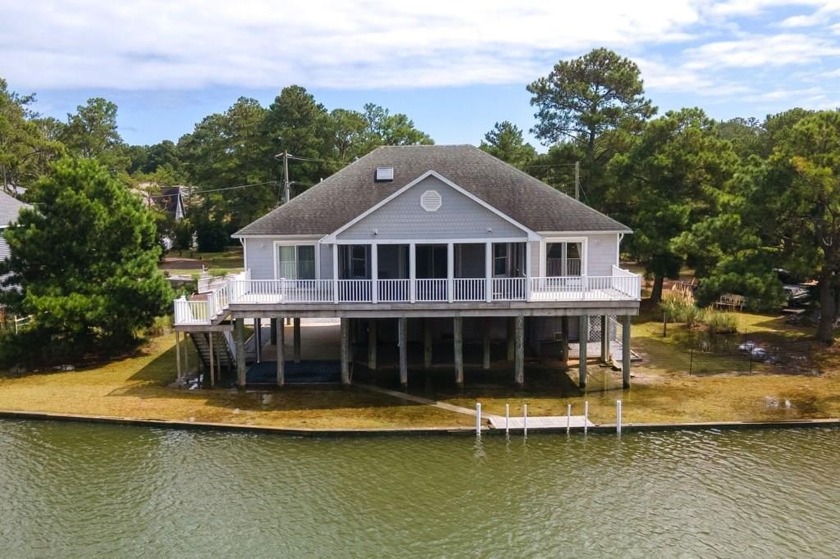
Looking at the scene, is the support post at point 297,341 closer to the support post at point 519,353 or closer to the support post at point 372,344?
the support post at point 372,344

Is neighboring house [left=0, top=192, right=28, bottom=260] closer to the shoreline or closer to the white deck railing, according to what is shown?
the white deck railing

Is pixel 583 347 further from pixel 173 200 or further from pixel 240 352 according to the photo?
pixel 173 200

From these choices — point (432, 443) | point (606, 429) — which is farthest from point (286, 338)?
point (606, 429)

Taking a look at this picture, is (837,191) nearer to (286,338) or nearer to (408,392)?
(408,392)

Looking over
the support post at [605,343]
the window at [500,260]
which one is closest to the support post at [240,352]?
the window at [500,260]

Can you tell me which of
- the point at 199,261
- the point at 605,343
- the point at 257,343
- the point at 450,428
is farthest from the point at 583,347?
the point at 199,261

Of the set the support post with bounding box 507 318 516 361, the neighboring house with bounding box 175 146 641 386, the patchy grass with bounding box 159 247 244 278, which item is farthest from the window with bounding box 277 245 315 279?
the patchy grass with bounding box 159 247 244 278

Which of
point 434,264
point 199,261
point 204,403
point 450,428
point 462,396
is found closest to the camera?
point 450,428
